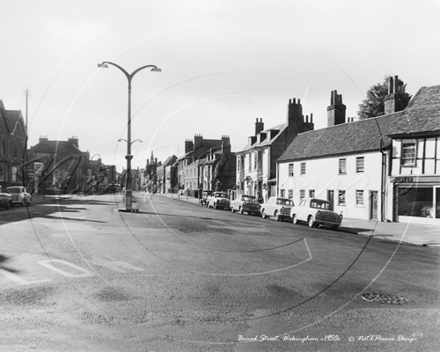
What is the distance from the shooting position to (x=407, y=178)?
28.6m

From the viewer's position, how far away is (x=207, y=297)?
7.65 m

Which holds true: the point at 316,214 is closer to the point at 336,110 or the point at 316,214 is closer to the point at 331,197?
the point at 331,197

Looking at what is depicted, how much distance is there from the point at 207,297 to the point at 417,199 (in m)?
24.7

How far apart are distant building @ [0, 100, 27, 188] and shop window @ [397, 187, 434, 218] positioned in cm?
4564

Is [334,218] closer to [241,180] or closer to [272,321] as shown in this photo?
Result: [272,321]

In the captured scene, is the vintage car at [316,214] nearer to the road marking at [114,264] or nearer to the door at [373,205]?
the door at [373,205]

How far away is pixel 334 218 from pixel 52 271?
1842cm

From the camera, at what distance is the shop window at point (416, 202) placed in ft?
88.5

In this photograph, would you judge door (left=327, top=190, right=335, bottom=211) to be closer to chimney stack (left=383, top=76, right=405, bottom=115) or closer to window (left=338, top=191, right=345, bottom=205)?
window (left=338, top=191, right=345, bottom=205)

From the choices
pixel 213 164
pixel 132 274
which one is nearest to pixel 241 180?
pixel 213 164

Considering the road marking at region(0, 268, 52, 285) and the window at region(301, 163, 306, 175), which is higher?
the window at region(301, 163, 306, 175)

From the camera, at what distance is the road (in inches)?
224
